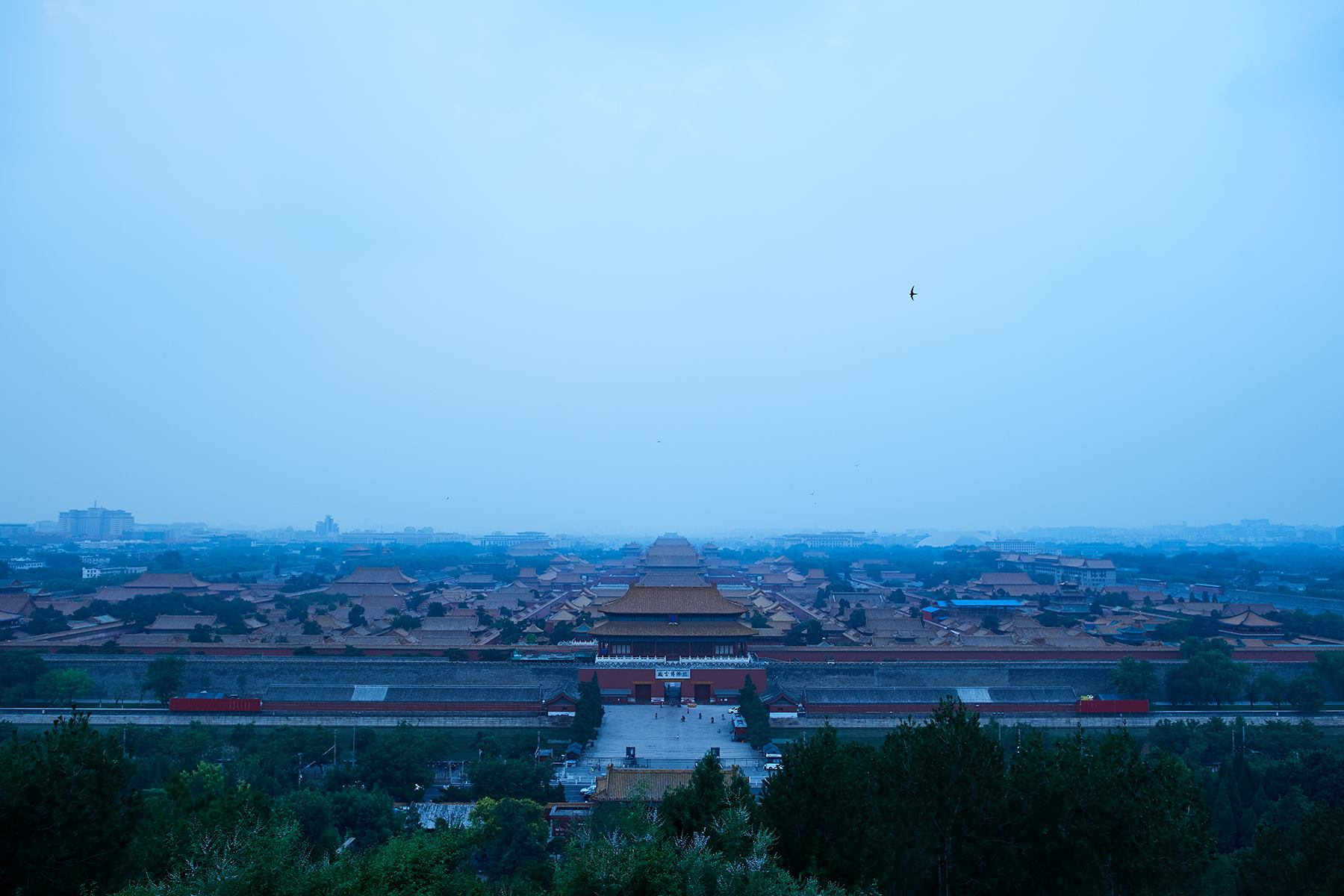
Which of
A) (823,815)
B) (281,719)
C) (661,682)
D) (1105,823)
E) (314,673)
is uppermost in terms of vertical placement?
(1105,823)

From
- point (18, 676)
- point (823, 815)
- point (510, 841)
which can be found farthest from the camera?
point (18, 676)

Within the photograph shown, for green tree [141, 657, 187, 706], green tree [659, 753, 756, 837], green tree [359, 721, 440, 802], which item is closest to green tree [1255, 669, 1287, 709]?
green tree [659, 753, 756, 837]

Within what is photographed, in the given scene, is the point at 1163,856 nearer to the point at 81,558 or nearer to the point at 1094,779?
the point at 1094,779

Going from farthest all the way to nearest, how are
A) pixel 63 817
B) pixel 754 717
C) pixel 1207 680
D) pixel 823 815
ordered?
pixel 1207 680 → pixel 754 717 → pixel 823 815 → pixel 63 817

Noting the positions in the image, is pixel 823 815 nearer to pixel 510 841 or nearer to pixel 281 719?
pixel 510 841

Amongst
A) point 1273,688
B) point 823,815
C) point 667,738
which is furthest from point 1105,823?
point 1273,688
